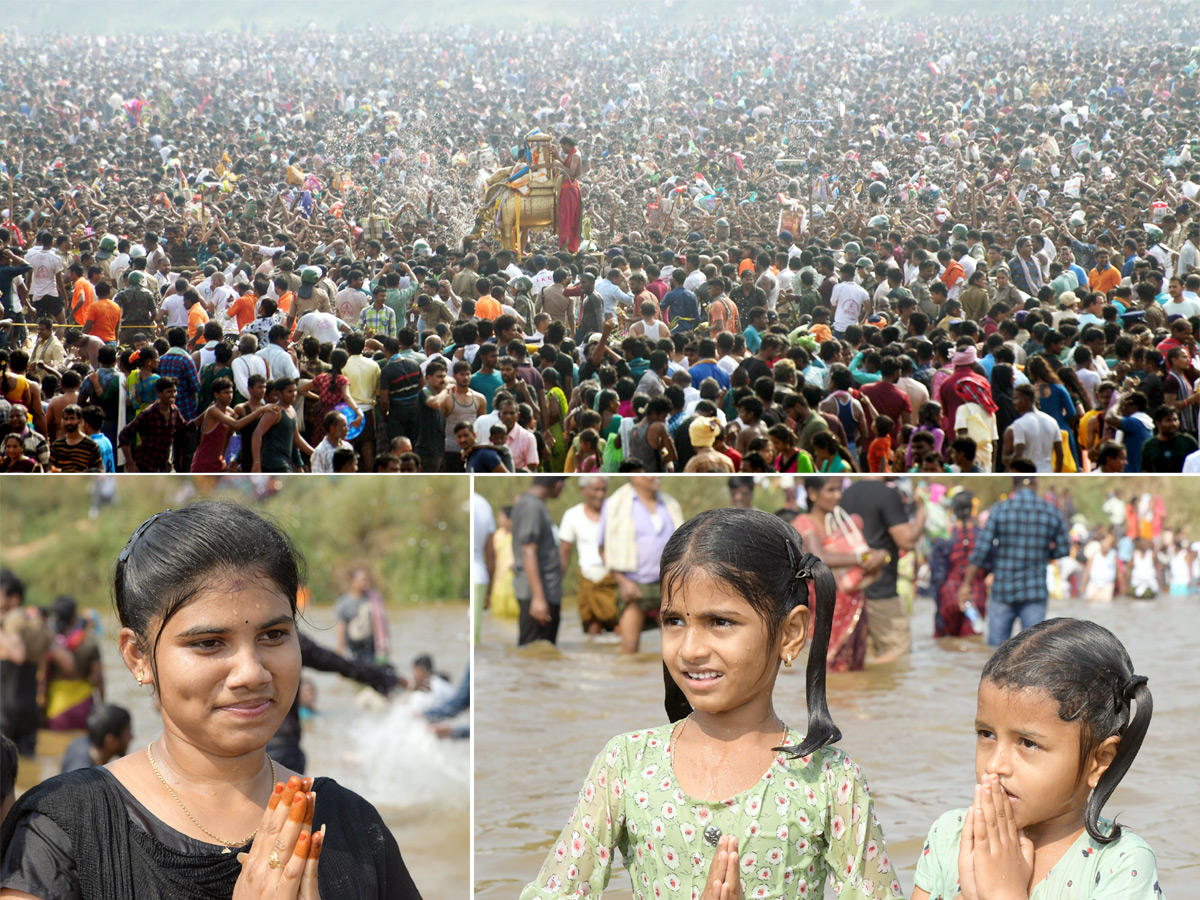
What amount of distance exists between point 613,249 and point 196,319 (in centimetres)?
372

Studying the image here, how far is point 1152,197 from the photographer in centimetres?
1270

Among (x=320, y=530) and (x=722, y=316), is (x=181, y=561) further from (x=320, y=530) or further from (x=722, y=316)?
(x=320, y=530)

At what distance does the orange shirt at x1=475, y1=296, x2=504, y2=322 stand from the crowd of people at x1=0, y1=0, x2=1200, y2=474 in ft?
0.19

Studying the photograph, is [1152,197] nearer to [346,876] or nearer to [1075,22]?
[1075,22]

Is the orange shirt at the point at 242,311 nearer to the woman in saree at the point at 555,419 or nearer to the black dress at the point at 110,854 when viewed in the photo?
the woman in saree at the point at 555,419

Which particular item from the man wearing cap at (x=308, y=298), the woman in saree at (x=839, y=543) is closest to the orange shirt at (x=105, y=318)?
the man wearing cap at (x=308, y=298)

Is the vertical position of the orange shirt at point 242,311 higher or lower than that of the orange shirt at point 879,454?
higher

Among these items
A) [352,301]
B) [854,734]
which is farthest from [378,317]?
[854,734]

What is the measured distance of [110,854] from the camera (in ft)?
5.27

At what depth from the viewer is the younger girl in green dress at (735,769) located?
1.94m

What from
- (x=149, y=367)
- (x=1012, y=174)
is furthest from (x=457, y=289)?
(x=1012, y=174)

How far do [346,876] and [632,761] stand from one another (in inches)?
19.7

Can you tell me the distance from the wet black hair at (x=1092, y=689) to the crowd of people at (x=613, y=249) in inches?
279

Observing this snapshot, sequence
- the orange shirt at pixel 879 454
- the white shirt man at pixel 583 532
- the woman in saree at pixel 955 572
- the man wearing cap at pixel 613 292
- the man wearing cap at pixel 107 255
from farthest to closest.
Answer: the man wearing cap at pixel 107 255 → the man wearing cap at pixel 613 292 → the orange shirt at pixel 879 454 → the woman in saree at pixel 955 572 → the white shirt man at pixel 583 532
